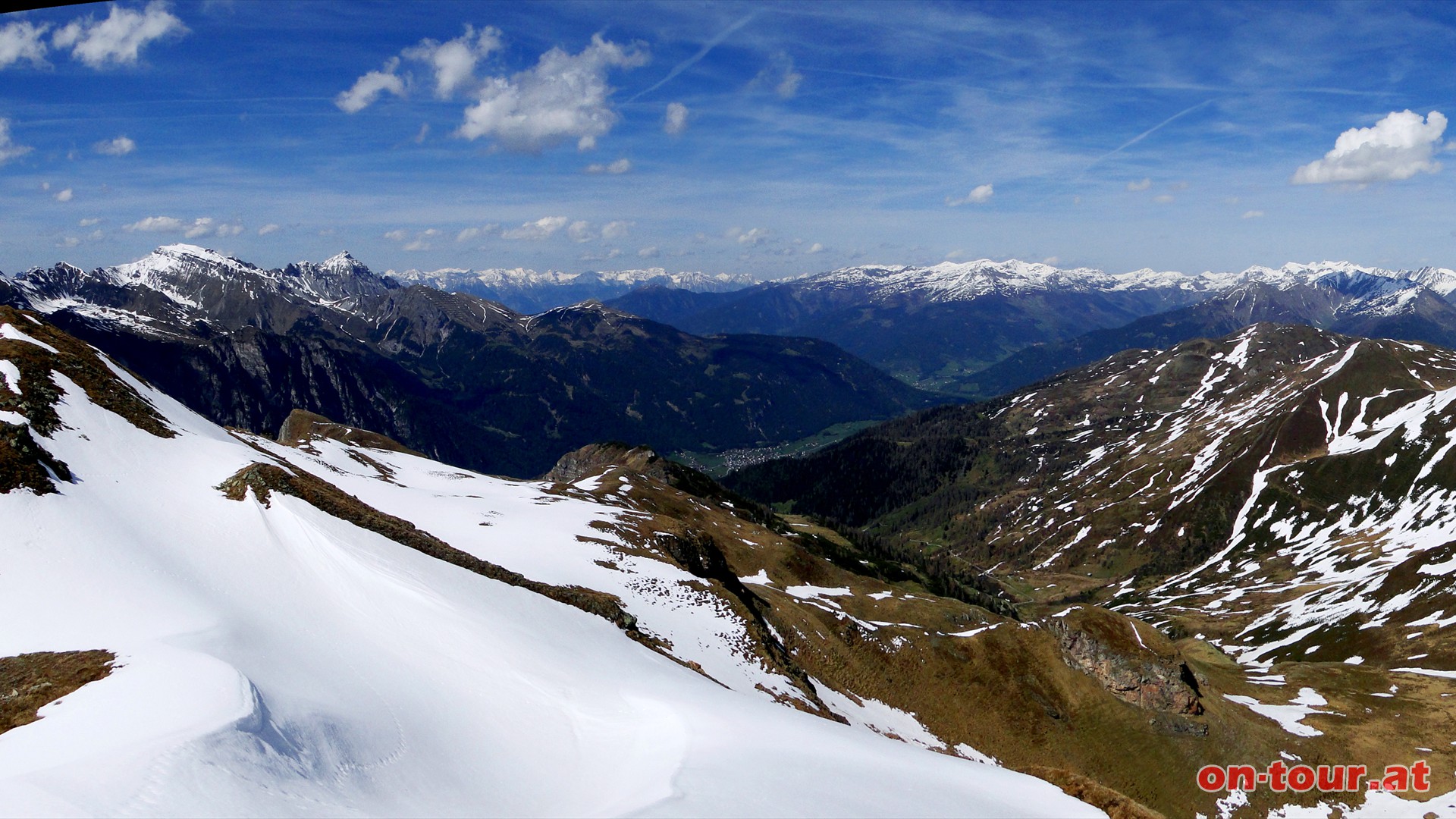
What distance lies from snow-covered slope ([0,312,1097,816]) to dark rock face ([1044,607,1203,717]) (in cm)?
6225

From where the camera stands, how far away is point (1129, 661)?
8662cm

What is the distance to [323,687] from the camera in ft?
83.6

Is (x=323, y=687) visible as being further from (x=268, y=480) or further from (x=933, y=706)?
(x=933, y=706)

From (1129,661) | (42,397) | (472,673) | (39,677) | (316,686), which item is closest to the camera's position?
(39,677)

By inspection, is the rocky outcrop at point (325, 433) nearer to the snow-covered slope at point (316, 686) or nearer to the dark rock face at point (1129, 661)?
the snow-covered slope at point (316, 686)

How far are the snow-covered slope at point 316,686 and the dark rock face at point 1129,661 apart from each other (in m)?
62.3

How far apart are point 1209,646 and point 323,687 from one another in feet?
556

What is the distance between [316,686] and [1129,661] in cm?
9100

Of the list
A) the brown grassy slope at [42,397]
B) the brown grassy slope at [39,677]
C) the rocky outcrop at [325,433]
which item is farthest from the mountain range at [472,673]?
the rocky outcrop at [325,433]

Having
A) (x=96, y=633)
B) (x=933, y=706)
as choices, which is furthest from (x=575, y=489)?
(x=96, y=633)

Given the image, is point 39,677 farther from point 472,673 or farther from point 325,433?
point 325,433

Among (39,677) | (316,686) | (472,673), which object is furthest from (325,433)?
(316,686)

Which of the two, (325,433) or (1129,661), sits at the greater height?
(325,433)

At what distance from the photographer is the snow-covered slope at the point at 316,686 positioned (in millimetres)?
18844
